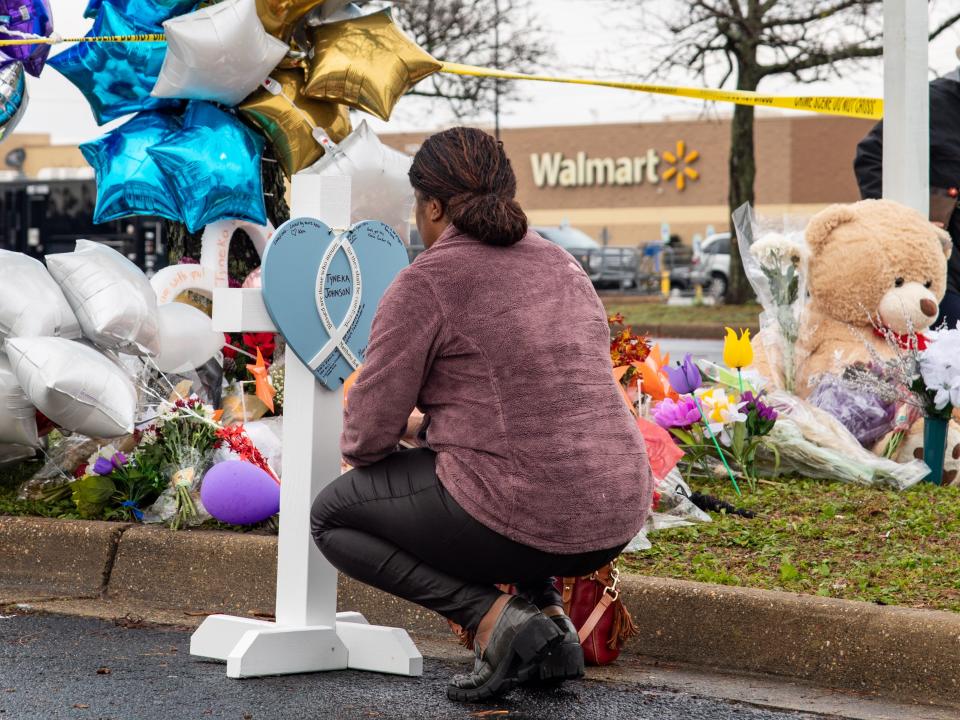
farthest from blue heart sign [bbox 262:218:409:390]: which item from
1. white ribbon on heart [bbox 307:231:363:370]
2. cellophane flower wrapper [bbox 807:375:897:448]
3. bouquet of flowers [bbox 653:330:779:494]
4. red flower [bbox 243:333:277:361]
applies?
cellophane flower wrapper [bbox 807:375:897:448]

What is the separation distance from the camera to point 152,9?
5.79 metres

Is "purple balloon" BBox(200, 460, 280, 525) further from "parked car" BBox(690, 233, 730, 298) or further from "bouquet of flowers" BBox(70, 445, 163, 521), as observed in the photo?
"parked car" BBox(690, 233, 730, 298)

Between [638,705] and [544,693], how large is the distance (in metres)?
0.24

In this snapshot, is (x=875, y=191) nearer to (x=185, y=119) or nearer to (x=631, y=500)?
(x=185, y=119)

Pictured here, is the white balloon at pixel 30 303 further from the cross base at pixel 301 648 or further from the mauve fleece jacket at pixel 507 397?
the mauve fleece jacket at pixel 507 397

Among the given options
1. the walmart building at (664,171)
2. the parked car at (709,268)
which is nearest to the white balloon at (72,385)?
the parked car at (709,268)

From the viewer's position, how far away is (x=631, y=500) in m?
3.26

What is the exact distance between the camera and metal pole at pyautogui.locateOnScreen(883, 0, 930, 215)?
20.4 ft

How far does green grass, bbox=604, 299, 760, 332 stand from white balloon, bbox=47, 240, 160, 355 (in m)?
12.1

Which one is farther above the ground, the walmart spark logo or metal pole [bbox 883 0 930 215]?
the walmart spark logo

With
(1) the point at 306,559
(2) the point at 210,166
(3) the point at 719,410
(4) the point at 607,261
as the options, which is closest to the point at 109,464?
(2) the point at 210,166

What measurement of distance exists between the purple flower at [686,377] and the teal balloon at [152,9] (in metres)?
2.55

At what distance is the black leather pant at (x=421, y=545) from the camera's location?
3.26 meters

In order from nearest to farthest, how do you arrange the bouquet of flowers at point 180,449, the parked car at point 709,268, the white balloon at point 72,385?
the white balloon at point 72,385
the bouquet of flowers at point 180,449
the parked car at point 709,268
